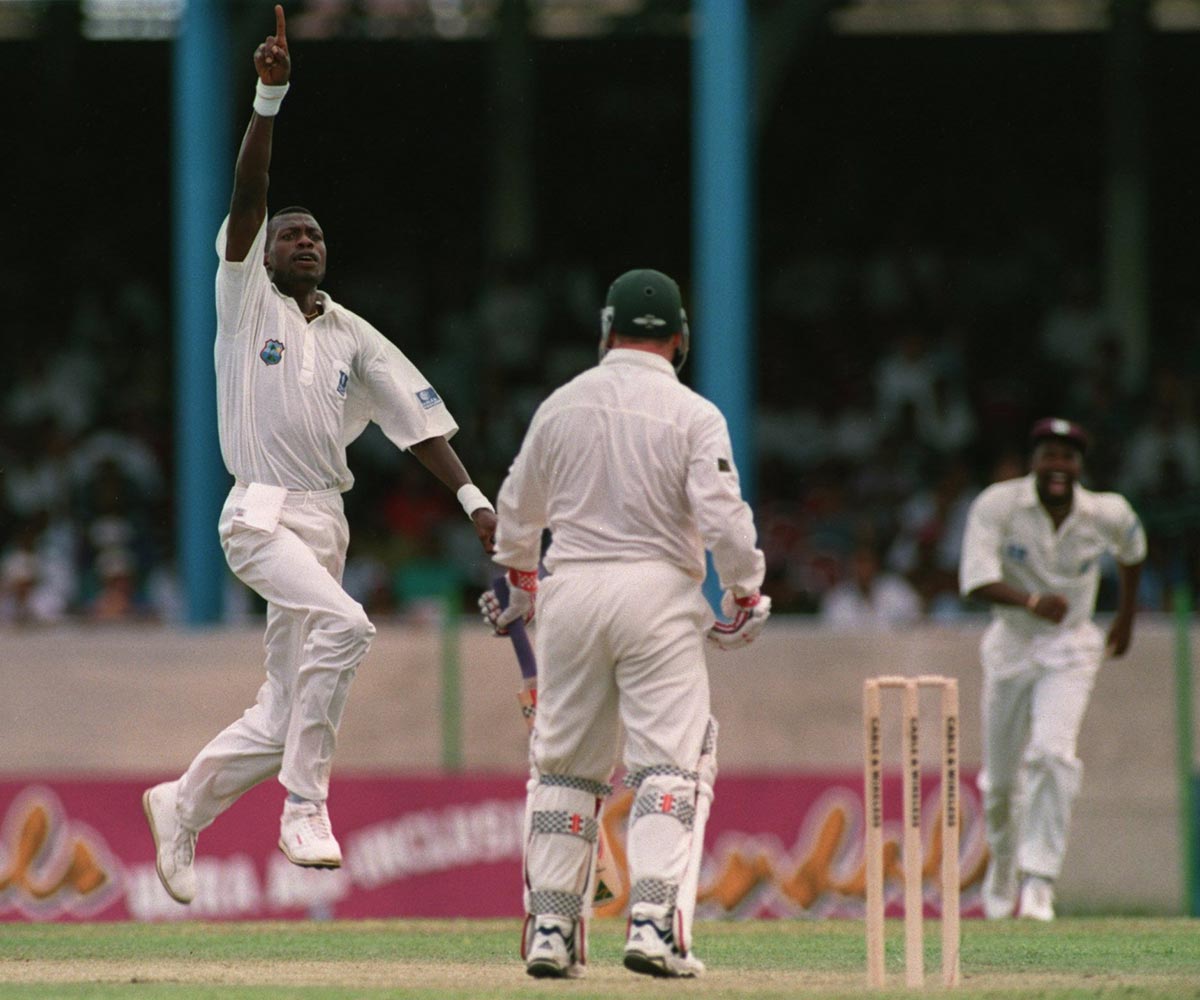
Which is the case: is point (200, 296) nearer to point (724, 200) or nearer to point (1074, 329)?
point (724, 200)

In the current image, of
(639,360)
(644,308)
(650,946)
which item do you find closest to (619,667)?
(650,946)

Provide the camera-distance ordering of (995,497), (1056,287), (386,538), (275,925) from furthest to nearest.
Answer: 1. (1056,287)
2. (386,538)
3. (995,497)
4. (275,925)

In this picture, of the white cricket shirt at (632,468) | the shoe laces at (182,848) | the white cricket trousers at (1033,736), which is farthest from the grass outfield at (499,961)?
the white cricket shirt at (632,468)

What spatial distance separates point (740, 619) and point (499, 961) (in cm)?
166

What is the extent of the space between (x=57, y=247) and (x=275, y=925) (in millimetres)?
11592

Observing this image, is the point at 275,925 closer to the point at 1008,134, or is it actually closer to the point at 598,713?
the point at 598,713

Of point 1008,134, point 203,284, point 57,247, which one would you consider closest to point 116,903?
point 203,284

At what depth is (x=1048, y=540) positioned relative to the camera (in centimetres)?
1130

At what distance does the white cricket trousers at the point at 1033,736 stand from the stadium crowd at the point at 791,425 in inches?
96.9

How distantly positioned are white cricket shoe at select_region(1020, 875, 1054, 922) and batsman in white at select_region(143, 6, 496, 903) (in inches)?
159

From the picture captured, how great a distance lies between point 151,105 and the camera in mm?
20875

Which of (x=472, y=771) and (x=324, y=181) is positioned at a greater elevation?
(x=324, y=181)

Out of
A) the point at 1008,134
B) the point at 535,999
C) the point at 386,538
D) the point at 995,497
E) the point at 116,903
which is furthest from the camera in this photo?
the point at 1008,134

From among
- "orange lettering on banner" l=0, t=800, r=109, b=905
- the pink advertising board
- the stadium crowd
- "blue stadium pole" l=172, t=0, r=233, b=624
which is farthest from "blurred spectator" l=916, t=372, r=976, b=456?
"orange lettering on banner" l=0, t=800, r=109, b=905
